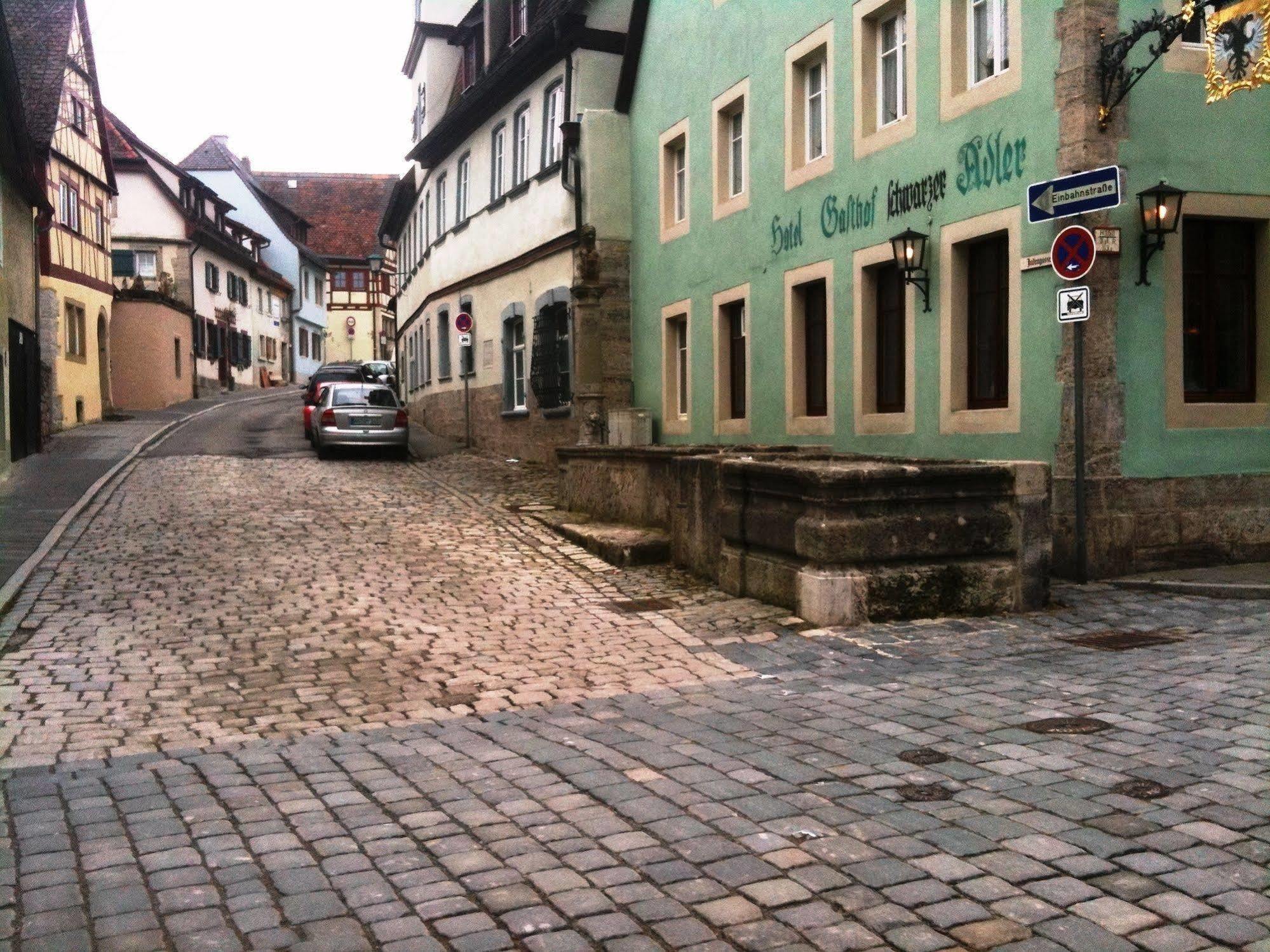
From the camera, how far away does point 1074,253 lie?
10289 mm

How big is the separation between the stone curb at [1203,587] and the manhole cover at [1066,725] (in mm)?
4374

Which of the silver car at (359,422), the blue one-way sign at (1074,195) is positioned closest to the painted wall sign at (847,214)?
the blue one-way sign at (1074,195)

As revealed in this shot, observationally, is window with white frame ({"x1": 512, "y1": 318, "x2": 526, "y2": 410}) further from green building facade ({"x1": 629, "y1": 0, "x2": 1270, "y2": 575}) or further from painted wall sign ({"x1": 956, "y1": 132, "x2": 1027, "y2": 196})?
painted wall sign ({"x1": 956, "y1": 132, "x2": 1027, "y2": 196})

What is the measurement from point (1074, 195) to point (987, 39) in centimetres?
279

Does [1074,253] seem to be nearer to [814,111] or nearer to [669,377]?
[814,111]

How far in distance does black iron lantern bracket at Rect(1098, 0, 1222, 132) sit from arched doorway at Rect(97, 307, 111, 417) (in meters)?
27.8

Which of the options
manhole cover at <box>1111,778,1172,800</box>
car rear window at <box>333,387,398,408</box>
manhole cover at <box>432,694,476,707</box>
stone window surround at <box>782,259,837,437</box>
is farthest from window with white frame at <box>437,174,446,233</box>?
manhole cover at <box>1111,778,1172,800</box>

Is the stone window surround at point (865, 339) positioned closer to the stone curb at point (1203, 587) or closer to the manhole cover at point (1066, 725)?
the stone curb at point (1203, 587)

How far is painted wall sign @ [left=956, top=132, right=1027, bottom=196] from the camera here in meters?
11.5

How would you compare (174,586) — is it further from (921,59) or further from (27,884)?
(921,59)

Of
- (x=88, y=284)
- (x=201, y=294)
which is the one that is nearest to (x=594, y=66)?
(x=88, y=284)

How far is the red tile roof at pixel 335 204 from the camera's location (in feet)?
252

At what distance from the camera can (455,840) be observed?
15.1ft

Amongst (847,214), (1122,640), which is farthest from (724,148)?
(1122,640)
